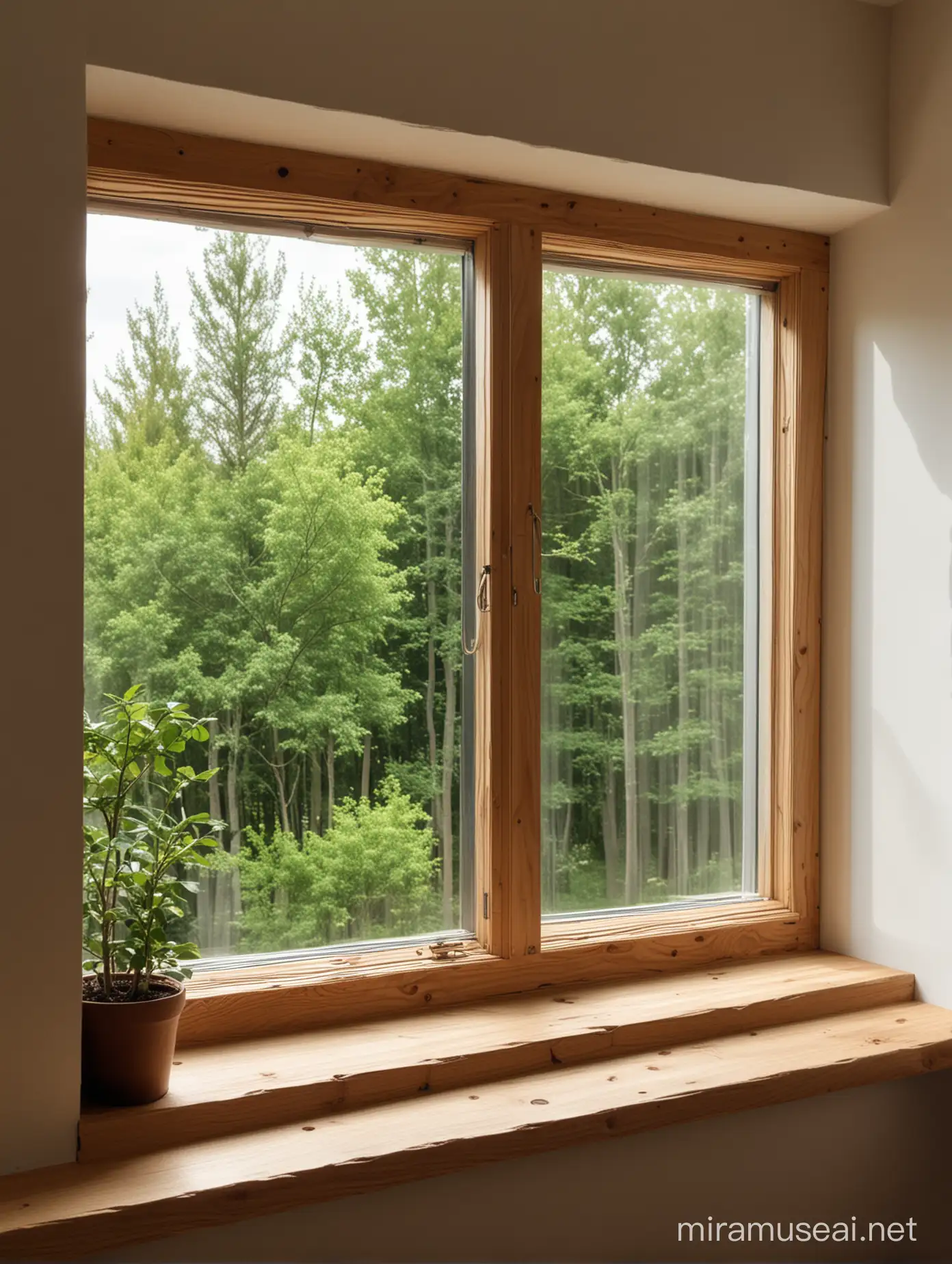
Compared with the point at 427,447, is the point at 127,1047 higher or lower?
lower

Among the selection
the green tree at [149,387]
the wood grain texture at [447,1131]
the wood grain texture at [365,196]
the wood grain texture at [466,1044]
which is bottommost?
the wood grain texture at [447,1131]

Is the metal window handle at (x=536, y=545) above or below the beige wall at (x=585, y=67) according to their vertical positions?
below

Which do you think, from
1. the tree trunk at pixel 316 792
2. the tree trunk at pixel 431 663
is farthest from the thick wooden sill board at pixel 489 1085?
the tree trunk at pixel 431 663

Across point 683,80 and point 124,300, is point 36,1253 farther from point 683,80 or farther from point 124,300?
point 683,80

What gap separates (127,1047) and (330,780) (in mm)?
625

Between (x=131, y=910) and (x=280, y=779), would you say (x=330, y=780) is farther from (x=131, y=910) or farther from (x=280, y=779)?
(x=131, y=910)

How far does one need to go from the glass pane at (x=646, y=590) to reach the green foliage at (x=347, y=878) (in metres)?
0.30

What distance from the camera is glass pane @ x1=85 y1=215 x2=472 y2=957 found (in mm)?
2061

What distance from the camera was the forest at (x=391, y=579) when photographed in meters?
2.09

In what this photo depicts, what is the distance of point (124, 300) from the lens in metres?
2.06

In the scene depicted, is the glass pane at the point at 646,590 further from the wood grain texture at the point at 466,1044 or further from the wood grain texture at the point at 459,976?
the wood grain texture at the point at 466,1044

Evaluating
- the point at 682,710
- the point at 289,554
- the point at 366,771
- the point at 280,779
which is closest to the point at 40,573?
the point at 289,554

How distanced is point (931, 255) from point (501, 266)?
0.89 meters

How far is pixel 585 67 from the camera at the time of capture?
2135mm
